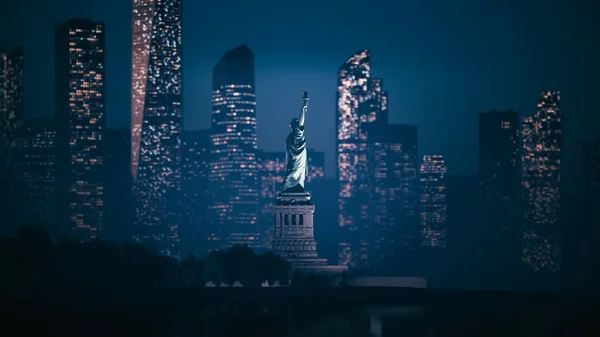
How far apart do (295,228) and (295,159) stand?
7206 mm

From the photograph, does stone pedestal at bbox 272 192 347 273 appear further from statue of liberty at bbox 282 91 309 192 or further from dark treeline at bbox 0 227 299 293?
dark treeline at bbox 0 227 299 293

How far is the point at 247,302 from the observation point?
146 metres

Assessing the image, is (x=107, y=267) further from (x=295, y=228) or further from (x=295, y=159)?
(x=295, y=159)

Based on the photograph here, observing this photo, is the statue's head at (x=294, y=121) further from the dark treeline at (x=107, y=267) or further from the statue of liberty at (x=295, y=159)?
the dark treeline at (x=107, y=267)

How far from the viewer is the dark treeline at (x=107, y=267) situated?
148 m

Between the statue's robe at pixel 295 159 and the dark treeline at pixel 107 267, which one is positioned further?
the statue's robe at pixel 295 159

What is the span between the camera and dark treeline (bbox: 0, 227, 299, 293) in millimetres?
148387

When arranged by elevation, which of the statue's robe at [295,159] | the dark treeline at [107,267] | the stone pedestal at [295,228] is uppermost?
the statue's robe at [295,159]

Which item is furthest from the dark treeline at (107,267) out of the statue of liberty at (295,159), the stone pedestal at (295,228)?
the statue of liberty at (295,159)

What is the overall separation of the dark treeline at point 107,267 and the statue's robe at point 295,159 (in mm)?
8402

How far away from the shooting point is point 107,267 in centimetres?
16150

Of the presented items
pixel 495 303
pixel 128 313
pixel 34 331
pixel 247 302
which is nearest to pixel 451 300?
pixel 495 303

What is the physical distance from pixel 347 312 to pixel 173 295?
580 inches

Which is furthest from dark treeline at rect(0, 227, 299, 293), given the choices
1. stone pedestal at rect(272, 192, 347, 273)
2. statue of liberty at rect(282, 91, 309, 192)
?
statue of liberty at rect(282, 91, 309, 192)
